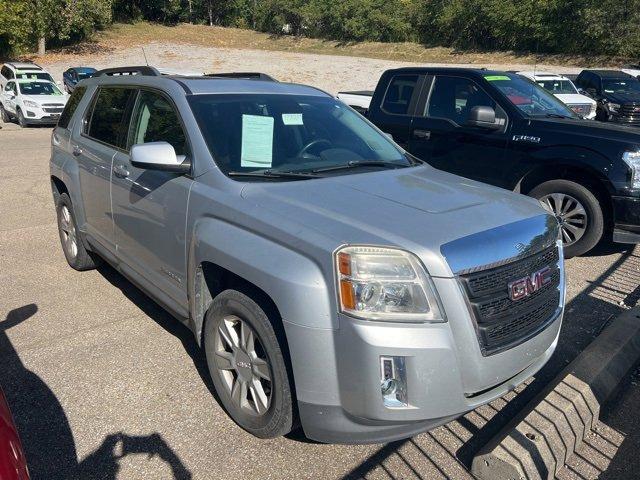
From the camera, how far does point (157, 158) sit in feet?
10.3

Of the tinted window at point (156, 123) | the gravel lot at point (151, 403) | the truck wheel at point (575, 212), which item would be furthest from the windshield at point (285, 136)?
the truck wheel at point (575, 212)

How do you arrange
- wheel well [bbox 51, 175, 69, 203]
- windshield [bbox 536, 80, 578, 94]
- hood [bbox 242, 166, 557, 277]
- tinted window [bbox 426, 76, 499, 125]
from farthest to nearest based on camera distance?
windshield [bbox 536, 80, 578, 94] → tinted window [bbox 426, 76, 499, 125] → wheel well [bbox 51, 175, 69, 203] → hood [bbox 242, 166, 557, 277]

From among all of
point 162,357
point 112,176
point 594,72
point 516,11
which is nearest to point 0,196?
point 112,176

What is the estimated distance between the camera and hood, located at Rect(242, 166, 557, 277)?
2.45 meters

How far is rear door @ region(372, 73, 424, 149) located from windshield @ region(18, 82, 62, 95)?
629 inches

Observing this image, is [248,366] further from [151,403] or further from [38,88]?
[38,88]

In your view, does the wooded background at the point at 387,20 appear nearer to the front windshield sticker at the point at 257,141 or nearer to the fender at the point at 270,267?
the front windshield sticker at the point at 257,141

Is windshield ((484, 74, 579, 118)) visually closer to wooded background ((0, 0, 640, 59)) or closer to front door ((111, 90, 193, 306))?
front door ((111, 90, 193, 306))

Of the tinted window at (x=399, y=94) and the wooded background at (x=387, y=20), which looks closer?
the tinted window at (x=399, y=94)

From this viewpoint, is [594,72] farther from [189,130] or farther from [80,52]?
[80,52]

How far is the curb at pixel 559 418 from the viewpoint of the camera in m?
2.64

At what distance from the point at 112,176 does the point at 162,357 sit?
1.37 m

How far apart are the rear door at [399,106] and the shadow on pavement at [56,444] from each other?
16.4ft

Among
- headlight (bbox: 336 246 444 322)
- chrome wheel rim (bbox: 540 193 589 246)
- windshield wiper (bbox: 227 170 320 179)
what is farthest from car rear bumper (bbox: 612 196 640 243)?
headlight (bbox: 336 246 444 322)
